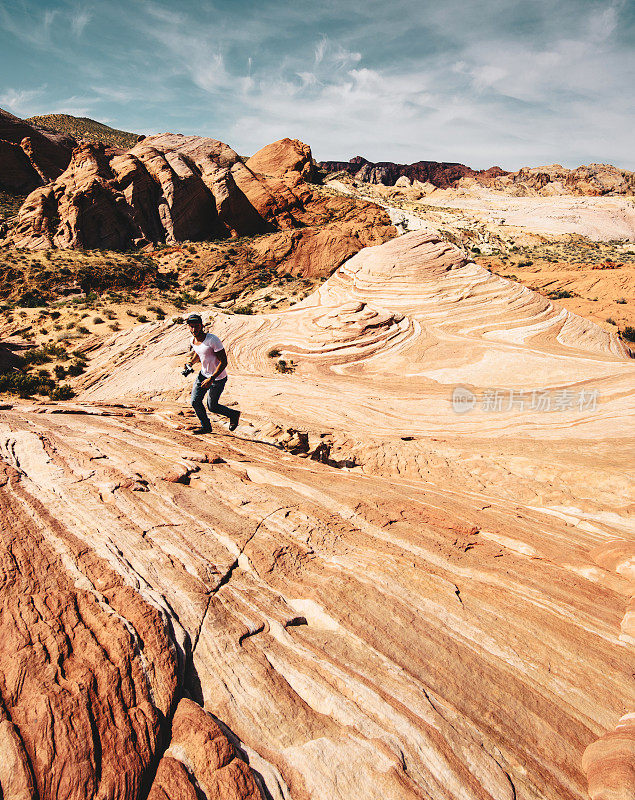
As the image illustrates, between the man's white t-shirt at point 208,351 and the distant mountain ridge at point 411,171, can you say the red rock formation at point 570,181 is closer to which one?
the distant mountain ridge at point 411,171

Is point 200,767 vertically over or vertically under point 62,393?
over

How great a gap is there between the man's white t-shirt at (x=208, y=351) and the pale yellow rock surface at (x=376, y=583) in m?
1.31

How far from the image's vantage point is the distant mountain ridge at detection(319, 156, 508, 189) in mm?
172500

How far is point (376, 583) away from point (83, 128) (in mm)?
110053

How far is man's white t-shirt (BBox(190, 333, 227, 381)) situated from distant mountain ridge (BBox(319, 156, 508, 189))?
18527 centimetres

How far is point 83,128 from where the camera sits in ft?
274

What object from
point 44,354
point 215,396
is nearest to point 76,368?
point 44,354

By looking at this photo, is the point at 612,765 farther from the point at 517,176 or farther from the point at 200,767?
the point at 517,176

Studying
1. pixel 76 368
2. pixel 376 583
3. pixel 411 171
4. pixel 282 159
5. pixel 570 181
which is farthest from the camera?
pixel 411 171

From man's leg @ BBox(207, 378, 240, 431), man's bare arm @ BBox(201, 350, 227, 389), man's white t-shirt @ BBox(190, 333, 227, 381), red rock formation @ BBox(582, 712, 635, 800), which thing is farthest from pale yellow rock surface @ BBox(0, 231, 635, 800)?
man's white t-shirt @ BBox(190, 333, 227, 381)

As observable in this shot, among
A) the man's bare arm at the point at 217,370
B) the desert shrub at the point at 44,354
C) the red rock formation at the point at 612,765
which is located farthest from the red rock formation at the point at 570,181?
the red rock formation at the point at 612,765

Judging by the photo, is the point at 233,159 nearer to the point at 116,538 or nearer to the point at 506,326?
the point at 506,326

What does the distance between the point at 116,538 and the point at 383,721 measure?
8.34ft

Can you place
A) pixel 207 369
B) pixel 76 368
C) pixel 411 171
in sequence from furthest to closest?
pixel 411 171, pixel 76 368, pixel 207 369
